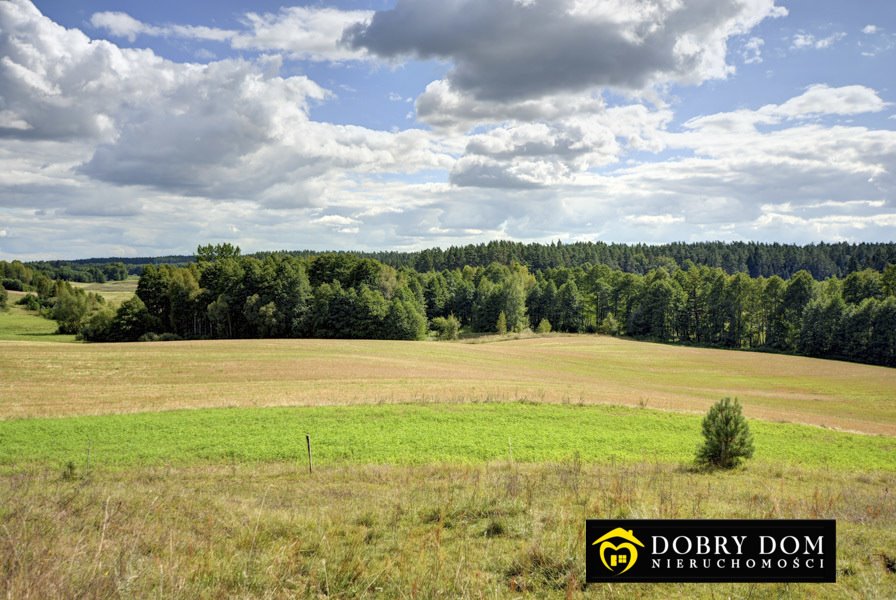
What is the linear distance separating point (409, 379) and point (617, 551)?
37.5m

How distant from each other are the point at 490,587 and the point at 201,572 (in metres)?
3.31

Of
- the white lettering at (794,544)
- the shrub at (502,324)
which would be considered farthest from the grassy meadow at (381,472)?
the shrub at (502,324)

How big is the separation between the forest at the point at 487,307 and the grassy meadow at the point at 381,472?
31128 mm

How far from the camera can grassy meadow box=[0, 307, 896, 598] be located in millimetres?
5809

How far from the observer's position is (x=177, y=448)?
20719 millimetres

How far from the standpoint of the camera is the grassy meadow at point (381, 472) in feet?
19.1

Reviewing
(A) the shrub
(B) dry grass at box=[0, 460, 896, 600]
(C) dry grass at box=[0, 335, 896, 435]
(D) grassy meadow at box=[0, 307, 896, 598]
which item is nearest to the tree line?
(A) the shrub

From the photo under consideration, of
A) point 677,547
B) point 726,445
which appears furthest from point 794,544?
point 726,445

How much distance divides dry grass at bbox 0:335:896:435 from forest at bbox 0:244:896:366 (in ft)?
56.5

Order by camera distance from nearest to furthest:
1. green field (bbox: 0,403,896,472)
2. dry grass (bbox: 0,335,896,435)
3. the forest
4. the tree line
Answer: green field (bbox: 0,403,896,472) < dry grass (bbox: 0,335,896,435) < the forest < the tree line

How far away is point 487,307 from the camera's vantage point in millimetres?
116375

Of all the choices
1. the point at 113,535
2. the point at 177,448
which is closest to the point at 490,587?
the point at 113,535

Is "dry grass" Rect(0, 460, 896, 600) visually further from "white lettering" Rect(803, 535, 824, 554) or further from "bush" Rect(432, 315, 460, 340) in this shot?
"bush" Rect(432, 315, 460, 340)

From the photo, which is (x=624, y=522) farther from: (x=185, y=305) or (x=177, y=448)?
(x=185, y=305)
